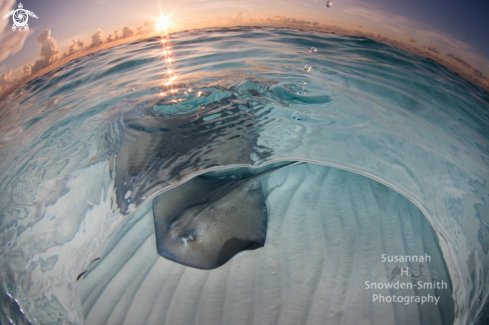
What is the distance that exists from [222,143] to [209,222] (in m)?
1.18

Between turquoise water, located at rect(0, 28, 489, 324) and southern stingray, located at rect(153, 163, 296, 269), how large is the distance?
34 centimetres

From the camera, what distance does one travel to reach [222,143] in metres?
3.13

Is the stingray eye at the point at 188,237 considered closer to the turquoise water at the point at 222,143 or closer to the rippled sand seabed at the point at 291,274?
the rippled sand seabed at the point at 291,274

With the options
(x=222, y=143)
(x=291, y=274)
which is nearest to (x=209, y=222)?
(x=291, y=274)

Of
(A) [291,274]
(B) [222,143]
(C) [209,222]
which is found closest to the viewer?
(A) [291,274]

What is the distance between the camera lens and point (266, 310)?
2057 millimetres

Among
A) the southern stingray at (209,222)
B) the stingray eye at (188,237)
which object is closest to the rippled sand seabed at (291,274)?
the southern stingray at (209,222)

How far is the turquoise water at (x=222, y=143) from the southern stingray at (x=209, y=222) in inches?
13.2

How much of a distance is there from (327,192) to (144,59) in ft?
19.2

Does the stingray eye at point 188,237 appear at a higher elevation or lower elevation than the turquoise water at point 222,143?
lower

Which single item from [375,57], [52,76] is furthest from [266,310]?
[52,76]

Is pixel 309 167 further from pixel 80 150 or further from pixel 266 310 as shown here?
pixel 80 150

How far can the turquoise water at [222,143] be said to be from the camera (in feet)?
7.11

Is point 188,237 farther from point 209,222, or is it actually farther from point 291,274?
point 291,274
